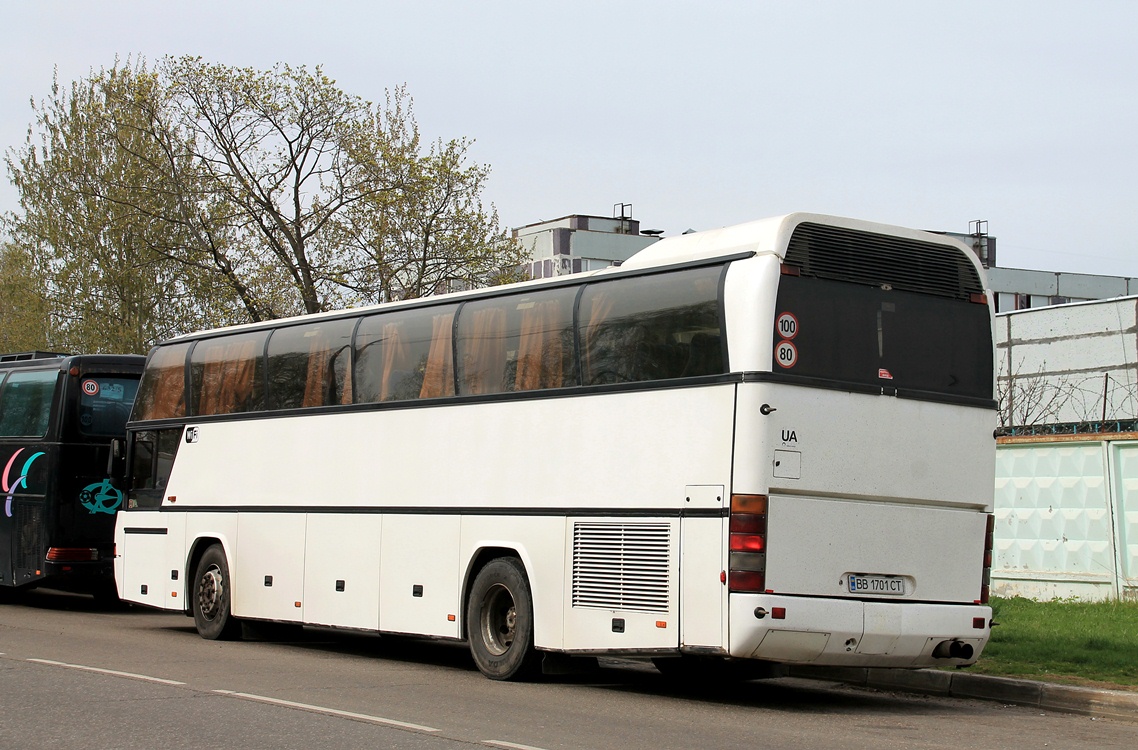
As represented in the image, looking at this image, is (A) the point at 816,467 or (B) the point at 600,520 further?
(B) the point at 600,520

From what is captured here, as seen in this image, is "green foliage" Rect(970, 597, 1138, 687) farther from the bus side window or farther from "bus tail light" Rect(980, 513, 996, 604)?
the bus side window

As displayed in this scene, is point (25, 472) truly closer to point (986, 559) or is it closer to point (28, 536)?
point (28, 536)

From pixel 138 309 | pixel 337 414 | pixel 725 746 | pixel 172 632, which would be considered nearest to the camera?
pixel 725 746

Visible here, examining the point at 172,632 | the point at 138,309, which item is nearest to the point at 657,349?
the point at 172,632

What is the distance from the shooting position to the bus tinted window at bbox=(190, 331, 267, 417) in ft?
53.3

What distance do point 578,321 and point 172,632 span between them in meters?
8.30

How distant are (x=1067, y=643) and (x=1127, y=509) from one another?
4047mm

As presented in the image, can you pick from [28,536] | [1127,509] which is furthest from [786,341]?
[28,536]

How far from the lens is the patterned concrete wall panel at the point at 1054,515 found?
17.2 meters

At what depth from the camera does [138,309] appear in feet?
132

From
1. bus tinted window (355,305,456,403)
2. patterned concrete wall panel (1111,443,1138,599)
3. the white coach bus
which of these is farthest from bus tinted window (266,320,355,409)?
patterned concrete wall panel (1111,443,1138,599)

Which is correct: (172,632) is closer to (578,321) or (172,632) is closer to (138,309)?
(578,321)

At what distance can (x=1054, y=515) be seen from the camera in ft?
58.6

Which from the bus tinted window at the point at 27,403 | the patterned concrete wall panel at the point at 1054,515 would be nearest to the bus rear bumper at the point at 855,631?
the patterned concrete wall panel at the point at 1054,515
